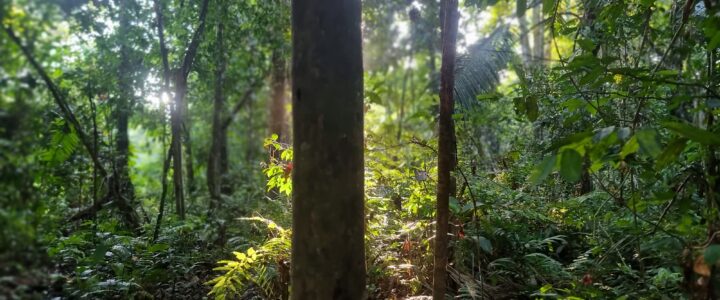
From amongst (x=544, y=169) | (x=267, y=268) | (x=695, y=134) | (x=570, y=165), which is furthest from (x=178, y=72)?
(x=695, y=134)

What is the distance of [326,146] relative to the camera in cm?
264

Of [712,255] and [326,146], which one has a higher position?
[326,146]

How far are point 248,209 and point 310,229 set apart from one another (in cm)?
569

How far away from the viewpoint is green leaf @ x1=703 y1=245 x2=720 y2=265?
90.2 inches

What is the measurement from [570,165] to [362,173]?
3.57 feet

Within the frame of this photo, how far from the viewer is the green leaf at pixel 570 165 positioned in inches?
87.3

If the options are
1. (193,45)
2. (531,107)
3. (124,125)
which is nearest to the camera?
(531,107)

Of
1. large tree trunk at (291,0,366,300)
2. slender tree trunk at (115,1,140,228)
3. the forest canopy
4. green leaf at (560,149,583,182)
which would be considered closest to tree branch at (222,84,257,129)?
the forest canopy

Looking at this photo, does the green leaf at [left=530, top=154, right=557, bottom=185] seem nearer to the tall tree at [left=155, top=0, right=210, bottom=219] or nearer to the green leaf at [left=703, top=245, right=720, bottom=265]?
the green leaf at [left=703, top=245, right=720, bottom=265]

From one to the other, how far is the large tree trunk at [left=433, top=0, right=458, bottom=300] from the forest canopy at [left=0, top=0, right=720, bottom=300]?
14mm

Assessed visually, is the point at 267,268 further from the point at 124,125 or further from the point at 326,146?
the point at 124,125

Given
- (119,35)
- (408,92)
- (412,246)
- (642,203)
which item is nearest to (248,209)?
(119,35)

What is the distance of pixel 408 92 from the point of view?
18.5 meters

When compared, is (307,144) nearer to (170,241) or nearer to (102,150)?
(170,241)
